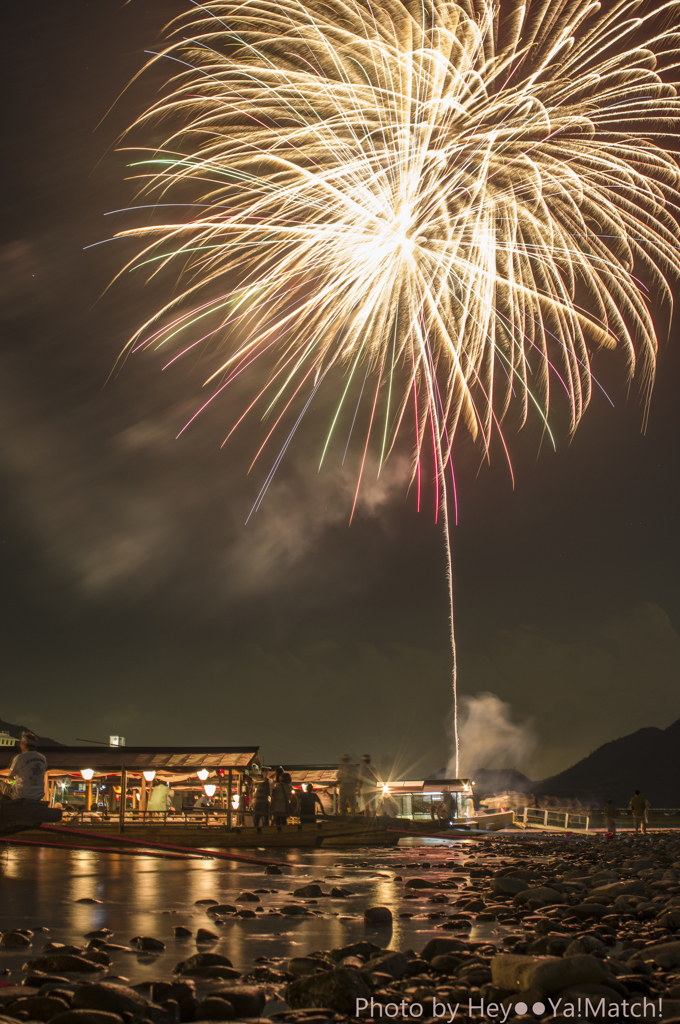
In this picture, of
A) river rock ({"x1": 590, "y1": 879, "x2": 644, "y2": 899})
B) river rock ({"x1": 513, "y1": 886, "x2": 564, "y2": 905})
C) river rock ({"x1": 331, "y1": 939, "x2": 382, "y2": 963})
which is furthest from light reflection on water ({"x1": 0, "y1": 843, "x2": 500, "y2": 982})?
river rock ({"x1": 590, "y1": 879, "x2": 644, "y2": 899})

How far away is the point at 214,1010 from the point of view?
11.6 feet

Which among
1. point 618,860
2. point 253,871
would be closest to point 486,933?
point 253,871

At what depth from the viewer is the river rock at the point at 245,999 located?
11.9 feet

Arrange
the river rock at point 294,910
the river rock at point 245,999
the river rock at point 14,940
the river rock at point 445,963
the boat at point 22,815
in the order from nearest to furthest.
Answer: the river rock at point 245,999 < the river rock at point 445,963 < the river rock at point 14,940 < the river rock at point 294,910 < the boat at point 22,815

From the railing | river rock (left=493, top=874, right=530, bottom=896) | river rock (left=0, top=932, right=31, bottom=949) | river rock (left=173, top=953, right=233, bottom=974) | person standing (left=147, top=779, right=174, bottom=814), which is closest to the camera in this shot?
river rock (left=173, top=953, right=233, bottom=974)

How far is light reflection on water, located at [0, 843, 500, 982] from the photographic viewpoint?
5090mm

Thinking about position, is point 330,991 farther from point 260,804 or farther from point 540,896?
point 260,804

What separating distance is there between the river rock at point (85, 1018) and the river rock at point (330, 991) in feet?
3.06

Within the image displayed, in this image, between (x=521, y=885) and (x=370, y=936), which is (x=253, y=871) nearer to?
(x=521, y=885)

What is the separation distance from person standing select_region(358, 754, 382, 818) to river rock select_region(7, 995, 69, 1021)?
1824cm

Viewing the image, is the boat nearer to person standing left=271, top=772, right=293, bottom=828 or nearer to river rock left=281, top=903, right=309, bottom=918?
river rock left=281, top=903, right=309, bottom=918

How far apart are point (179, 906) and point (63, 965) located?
2.90 meters

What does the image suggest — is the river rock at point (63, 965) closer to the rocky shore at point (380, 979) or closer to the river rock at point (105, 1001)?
A: the rocky shore at point (380, 979)

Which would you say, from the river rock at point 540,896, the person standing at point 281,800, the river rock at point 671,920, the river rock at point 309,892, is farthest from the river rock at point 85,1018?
the person standing at point 281,800
